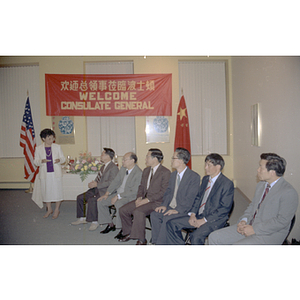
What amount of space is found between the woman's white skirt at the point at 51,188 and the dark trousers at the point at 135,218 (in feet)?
3.83

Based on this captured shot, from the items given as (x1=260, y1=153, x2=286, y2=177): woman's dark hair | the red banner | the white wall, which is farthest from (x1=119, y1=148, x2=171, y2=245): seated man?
the white wall

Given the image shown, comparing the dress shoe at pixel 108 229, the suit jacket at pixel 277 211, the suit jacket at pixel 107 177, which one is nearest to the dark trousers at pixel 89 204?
the suit jacket at pixel 107 177

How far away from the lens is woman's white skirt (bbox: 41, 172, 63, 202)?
3.90 metres

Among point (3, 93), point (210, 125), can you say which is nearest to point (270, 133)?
point (210, 125)

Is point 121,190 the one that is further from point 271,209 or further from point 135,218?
point 271,209

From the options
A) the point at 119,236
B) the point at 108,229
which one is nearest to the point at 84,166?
the point at 108,229

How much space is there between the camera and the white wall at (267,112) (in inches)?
114

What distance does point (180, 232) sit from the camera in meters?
2.83

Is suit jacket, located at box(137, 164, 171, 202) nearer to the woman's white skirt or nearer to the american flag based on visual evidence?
the woman's white skirt

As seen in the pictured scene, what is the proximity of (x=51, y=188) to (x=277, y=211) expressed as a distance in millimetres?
3185

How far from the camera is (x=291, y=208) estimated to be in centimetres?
223

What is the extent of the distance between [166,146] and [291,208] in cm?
246

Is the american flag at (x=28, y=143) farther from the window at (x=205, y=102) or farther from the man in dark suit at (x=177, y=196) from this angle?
the window at (x=205, y=102)

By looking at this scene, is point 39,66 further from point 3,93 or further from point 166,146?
point 166,146
